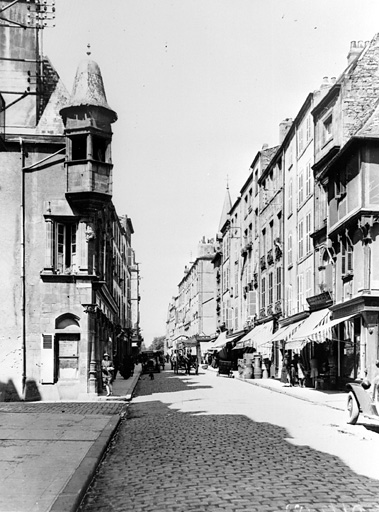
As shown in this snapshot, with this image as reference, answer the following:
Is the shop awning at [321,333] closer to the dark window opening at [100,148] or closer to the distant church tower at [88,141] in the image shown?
the distant church tower at [88,141]

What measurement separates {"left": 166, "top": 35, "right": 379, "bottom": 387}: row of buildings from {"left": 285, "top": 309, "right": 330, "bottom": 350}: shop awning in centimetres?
6

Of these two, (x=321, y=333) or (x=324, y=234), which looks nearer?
(x=321, y=333)

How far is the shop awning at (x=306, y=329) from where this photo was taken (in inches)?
987

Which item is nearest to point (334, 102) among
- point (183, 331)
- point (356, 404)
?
point (356, 404)

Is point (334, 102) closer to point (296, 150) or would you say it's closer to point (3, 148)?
point (296, 150)

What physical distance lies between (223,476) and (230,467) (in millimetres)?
683

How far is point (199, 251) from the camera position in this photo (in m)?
98.2

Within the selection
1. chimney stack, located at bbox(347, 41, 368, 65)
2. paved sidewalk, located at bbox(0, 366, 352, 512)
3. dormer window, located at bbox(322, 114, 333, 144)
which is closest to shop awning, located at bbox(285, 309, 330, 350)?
paved sidewalk, located at bbox(0, 366, 352, 512)

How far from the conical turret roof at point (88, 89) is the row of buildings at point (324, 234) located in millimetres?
8476

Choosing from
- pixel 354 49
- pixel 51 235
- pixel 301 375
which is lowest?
pixel 301 375

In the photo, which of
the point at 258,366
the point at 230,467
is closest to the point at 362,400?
the point at 230,467

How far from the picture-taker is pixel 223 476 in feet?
28.1

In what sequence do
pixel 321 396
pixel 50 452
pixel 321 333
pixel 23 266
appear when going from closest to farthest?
pixel 50 452 → pixel 23 266 → pixel 321 396 → pixel 321 333

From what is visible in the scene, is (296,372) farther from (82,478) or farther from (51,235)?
(82,478)
